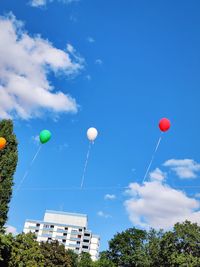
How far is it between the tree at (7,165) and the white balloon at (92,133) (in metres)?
14.9

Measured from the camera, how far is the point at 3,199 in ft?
122

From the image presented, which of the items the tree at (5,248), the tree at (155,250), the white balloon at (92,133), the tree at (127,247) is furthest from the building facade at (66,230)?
the white balloon at (92,133)

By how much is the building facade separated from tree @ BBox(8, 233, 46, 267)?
99.7m

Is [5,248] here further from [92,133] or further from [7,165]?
[92,133]

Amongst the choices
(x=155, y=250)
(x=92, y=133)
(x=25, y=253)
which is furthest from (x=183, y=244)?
(x=92, y=133)

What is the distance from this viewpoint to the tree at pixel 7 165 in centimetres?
3716

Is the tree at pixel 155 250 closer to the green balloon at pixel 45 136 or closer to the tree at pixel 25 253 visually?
the tree at pixel 25 253

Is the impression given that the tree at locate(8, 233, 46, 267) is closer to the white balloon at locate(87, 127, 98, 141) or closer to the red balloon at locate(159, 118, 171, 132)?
the white balloon at locate(87, 127, 98, 141)

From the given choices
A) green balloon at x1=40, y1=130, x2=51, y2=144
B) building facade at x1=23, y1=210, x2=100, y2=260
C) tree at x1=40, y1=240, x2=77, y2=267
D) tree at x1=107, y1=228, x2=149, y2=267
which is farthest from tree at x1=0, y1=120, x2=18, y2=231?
building facade at x1=23, y1=210, x2=100, y2=260

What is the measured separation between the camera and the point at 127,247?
2923 inches

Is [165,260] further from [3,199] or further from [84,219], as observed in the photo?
[84,219]

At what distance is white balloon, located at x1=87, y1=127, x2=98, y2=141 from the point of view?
24.8m

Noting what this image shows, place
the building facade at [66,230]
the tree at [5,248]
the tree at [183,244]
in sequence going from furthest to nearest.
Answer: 1. the building facade at [66,230]
2. the tree at [183,244]
3. the tree at [5,248]

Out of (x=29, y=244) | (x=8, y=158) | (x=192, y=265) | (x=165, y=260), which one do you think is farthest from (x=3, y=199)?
(x=165, y=260)
